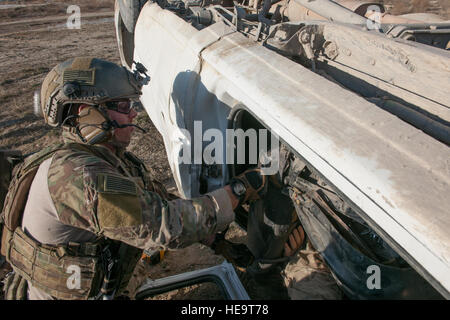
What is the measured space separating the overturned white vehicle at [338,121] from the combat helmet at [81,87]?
0.42 meters

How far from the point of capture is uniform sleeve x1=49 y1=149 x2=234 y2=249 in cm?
132

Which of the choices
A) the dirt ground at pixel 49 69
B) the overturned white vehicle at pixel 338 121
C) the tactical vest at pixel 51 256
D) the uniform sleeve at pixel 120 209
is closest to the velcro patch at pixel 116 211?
the uniform sleeve at pixel 120 209

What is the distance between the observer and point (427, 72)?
1.48 metres

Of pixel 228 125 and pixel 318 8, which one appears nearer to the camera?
pixel 228 125

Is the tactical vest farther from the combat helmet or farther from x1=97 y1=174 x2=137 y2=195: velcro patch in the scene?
x1=97 y1=174 x2=137 y2=195: velcro patch

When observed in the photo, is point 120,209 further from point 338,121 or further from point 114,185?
point 338,121

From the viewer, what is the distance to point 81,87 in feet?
5.51

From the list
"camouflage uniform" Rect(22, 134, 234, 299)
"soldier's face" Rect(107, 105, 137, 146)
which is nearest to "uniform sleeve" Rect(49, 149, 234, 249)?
"camouflage uniform" Rect(22, 134, 234, 299)

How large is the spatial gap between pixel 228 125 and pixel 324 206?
678 mm

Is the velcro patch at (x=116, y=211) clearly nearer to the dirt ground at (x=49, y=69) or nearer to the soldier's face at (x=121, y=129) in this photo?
the soldier's face at (x=121, y=129)

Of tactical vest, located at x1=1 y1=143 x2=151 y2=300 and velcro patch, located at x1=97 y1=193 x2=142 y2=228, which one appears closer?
velcro patch, located at x1=97 y1=193 x2=142 y2=228
